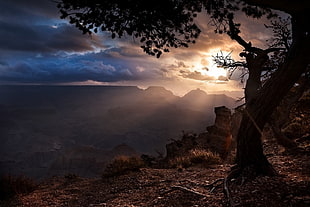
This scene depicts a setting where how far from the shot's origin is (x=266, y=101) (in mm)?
6516

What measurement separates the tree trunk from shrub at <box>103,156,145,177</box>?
5500 mm

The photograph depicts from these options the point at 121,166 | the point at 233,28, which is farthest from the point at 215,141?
the point at 233,28

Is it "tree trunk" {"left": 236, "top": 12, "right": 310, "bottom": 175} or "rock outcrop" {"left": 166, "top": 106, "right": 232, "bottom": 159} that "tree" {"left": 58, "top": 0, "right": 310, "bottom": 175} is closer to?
"tree trunk" {"left": 236, "top": 12, "right": 310, "bottom": 175}

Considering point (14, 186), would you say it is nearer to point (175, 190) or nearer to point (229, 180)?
point (175, 190)

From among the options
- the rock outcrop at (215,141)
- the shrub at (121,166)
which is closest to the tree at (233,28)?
the shrub at (121,166)

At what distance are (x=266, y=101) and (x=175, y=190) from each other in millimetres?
3251

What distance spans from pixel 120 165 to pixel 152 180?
8.19ft

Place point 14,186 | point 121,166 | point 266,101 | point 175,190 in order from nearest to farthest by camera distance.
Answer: point 266,101 → point 175,190 → point 14,186 → point 121,166

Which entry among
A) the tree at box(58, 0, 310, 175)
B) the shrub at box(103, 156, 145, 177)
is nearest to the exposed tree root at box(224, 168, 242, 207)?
the tree at box(58, 0, 310, 175)

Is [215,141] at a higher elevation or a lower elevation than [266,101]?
lower

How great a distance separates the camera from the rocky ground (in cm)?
548

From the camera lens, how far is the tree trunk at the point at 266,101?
6195mm

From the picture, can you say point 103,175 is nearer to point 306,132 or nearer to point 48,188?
point 48,188

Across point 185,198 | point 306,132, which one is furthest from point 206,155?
point 185,198
